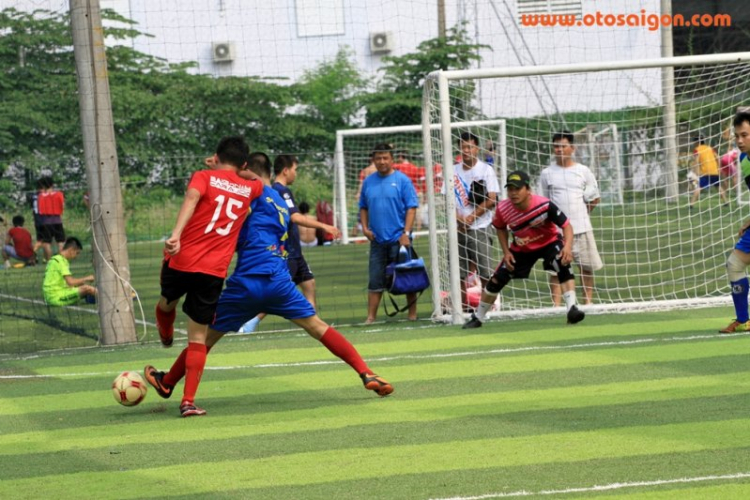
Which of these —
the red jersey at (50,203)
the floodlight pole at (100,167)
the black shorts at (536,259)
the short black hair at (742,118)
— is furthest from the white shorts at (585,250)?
the red jersey at (50,203)

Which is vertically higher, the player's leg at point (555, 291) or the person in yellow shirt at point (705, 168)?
the person in yellow shirt at point (705, 168)

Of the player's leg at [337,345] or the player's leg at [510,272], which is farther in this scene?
the player's leg at [510,272]

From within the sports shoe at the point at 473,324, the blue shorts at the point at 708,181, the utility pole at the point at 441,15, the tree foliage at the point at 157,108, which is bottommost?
the sports shoe at the point at 473,324

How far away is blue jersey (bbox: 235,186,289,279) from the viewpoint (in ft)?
28.7

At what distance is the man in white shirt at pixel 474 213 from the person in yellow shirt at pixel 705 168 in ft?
11.8

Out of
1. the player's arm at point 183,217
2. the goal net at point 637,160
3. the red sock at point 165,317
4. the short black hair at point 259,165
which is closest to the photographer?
the player's arm at point 183,217

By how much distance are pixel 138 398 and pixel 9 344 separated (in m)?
5.84

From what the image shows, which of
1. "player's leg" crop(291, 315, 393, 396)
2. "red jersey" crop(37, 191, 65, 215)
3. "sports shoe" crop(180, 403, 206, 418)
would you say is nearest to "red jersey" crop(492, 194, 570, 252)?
"player's leg" crop(291, 315, 393, 396)

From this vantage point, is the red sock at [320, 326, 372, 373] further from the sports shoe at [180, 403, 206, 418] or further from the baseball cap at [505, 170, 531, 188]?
the baseball cap at [505, 170, 531, 188]

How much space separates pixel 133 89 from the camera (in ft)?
111

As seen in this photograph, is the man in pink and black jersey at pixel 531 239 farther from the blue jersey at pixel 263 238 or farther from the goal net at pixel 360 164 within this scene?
the goal net at pixel 360 164

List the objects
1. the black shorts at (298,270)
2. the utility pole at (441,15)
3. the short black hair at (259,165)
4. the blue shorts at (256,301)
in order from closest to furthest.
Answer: the blue shorts at (256,301)
the short black hair at (259,165)
the black shorts at (298,270)
the utility pole at (441,15)

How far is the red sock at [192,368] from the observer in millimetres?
8500

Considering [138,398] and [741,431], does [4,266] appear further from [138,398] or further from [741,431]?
[741,431]
